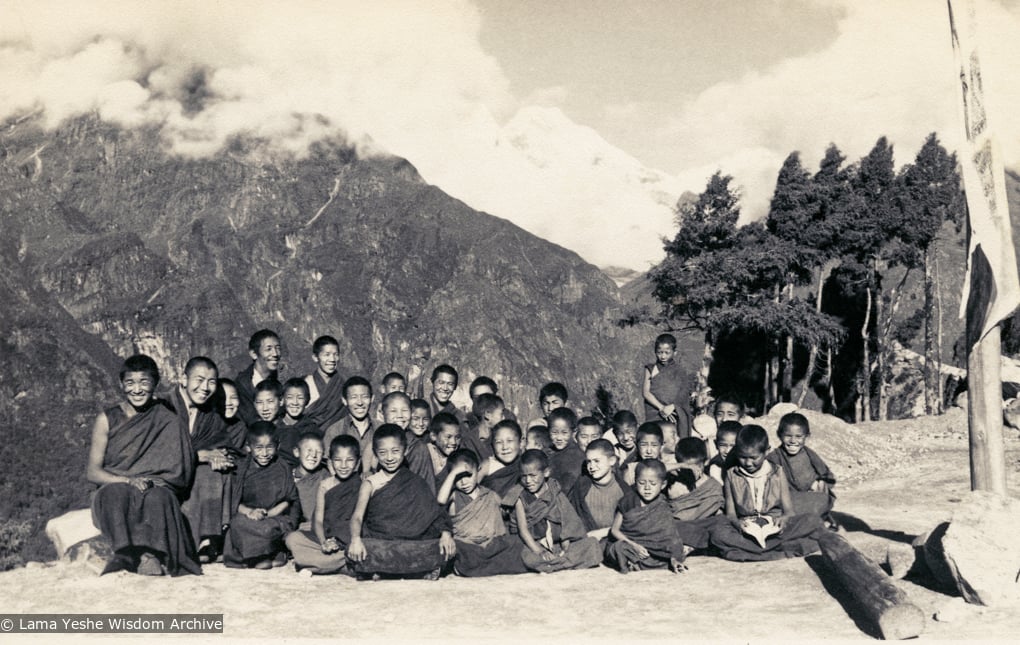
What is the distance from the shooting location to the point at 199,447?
6629mm

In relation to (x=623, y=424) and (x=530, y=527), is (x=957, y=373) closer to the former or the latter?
(x=623, y=424)

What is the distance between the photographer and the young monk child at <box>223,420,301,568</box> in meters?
6.43

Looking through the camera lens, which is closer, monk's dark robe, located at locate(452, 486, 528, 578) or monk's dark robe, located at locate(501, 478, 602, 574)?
monk's dark robe, located at locate(452, 486, 528, 578)

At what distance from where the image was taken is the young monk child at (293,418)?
7508 mm

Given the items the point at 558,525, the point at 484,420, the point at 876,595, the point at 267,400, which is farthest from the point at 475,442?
the point at 876,595

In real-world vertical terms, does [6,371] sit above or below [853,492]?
above

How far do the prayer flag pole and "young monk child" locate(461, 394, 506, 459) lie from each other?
4.18 metres

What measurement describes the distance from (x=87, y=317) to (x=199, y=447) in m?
191

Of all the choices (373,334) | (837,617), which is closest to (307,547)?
(837,617)

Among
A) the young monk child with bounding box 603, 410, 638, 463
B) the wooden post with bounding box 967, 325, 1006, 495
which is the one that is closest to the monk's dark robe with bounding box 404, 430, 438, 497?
the young monk child with bounding box 603, 410, 638, 463

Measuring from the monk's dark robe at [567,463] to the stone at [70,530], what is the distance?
13.1 feet

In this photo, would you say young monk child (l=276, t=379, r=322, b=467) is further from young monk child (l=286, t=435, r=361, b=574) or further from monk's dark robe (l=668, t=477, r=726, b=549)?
monk's dark robe (l=668, t=477, r=726, b=549)

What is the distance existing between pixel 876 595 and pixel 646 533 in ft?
6.42

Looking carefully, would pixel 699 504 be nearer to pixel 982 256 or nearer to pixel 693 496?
pixel 693 496
